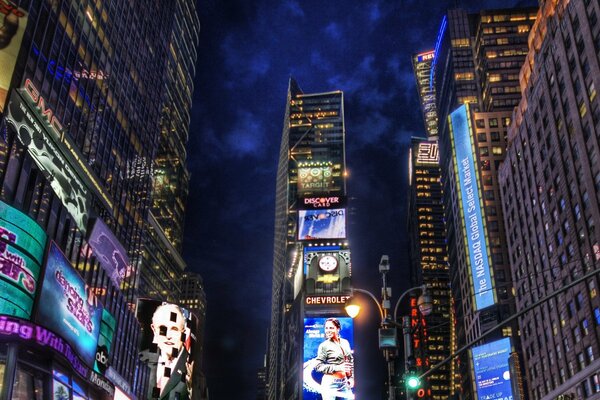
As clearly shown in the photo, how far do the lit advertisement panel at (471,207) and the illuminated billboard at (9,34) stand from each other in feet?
324

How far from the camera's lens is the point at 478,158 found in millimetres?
135125

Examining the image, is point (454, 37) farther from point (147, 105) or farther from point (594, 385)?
point (594, 385)

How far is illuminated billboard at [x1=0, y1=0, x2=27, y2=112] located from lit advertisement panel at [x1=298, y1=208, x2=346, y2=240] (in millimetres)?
85443

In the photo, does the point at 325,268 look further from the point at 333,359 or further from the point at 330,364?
the point at 330,364

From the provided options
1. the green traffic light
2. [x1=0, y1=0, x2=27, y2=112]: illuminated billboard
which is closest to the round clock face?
[x1=0, y1=0, x2=27, y2=112]: illuminated billboard

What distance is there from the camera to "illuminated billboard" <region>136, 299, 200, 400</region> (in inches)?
3521

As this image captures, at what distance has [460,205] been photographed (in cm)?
13588

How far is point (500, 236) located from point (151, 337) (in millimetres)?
73740

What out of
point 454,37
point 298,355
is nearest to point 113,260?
point 298,355

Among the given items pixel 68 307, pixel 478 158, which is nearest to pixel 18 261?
pixel 68 307

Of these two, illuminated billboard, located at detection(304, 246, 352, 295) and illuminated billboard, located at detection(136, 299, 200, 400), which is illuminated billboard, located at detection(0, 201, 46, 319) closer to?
illuminated billboard, located at detection(136, 299, 200, 400)

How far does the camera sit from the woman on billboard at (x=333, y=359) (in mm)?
112062

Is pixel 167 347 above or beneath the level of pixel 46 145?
beneath

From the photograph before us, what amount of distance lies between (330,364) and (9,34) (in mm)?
85407
